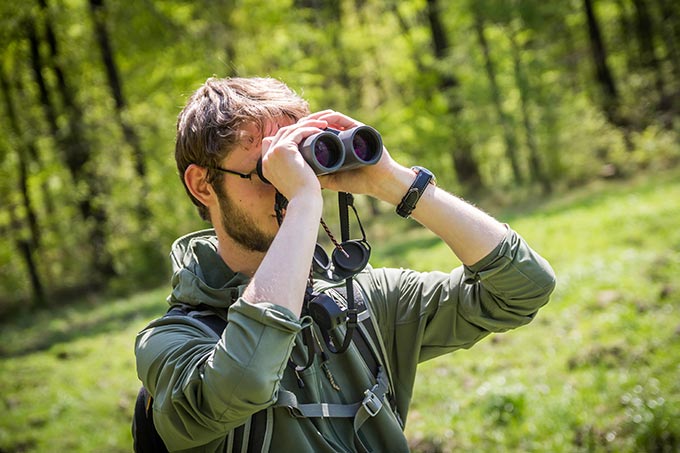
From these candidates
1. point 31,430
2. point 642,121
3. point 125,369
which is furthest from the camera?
point 642,121

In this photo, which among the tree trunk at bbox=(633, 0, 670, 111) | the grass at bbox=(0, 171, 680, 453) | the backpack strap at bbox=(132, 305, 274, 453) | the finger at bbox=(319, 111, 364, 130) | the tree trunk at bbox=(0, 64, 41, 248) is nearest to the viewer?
the backpack strap at bbox=(132, 305, 274, 453)

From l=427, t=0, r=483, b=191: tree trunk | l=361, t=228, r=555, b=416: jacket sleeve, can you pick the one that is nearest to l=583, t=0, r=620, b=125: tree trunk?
l=427, t=0, r=483, b=191: tree trunk

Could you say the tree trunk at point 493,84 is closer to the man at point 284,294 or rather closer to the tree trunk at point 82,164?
the tree trunk at point 82,164

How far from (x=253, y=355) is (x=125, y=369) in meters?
7.45

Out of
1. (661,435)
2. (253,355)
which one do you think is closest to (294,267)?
(253,355)

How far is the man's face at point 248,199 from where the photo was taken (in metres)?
2.13

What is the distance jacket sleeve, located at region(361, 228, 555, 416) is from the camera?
2125 millimetres

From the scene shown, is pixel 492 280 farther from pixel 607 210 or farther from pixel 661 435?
pixel 607 210

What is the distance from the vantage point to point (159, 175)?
1404 centimetres

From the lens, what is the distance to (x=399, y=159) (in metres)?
16.8

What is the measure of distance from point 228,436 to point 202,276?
523mm


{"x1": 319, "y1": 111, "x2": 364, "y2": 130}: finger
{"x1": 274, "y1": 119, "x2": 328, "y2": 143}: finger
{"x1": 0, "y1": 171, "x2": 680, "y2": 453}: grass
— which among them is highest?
{"x1": 274, "y1": 119, "x2": 328, "y2": 143}: finger

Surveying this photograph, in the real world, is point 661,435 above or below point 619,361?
above

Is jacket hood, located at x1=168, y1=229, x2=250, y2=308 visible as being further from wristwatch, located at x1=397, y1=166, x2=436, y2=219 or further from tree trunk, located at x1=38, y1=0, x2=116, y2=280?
tree trunk, located at x1=38, y1=0, x2=116, y2=280
